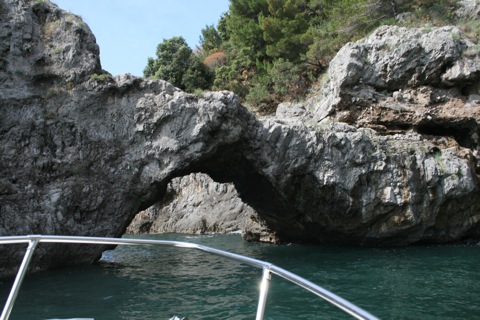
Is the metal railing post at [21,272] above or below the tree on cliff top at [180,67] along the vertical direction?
below

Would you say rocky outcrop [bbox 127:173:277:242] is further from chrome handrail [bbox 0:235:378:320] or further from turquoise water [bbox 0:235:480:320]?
chrome handrail [bbox 0:235:378:320]

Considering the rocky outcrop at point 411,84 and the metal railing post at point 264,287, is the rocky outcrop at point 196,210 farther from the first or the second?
the metal railing post at point 264,287

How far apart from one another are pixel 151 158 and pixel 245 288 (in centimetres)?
584

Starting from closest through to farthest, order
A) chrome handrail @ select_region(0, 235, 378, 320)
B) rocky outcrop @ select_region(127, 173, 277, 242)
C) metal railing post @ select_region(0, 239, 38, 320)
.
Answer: chrome handrail @ select_region(0, 235, 378, 320) → metal railing post @ select_region(0, 239, 38, 320) → rocky outcrop @ select_region(127, 173, 277, 242)

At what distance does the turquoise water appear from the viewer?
883cm

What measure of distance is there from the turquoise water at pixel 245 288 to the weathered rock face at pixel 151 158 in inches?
74.2

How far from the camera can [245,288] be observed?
35.8ft

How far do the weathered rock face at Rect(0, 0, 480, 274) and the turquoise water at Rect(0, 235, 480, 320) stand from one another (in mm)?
1884

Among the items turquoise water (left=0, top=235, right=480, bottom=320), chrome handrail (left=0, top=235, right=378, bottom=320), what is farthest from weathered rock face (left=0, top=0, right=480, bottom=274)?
chrome handrail (left=0, top=235, right=378, bottom=320)

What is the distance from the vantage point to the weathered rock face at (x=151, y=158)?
Result: 13.2 m

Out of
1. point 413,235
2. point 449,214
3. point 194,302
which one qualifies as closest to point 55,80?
point 194,302

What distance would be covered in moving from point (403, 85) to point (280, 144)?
8.74m

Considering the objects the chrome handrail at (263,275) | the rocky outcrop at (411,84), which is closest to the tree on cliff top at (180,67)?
the rocky outcrop at (411,84)

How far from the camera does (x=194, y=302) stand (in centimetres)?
954
